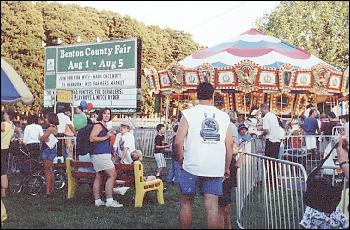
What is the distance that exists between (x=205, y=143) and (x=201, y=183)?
47 centimetres

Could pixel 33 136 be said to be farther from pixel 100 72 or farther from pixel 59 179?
pixel 100 72

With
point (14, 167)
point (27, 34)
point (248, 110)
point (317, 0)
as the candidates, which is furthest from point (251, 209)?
point (317, 0)

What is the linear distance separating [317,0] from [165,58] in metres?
17.0

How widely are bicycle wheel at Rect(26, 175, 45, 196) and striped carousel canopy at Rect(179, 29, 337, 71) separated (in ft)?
46.6

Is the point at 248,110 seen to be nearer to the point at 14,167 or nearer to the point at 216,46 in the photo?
the point at 216,46

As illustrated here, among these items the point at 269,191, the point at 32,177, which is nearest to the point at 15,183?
the point at 32,177

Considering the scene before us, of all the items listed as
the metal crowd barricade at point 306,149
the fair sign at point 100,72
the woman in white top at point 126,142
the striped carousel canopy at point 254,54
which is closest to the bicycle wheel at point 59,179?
the woman in white top at point 126,142

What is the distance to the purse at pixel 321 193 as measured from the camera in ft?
22.4

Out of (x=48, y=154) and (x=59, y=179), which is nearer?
(x=48, y=154)

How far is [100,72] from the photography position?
20.4 metres

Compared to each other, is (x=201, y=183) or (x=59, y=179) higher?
(x=201, y=183)

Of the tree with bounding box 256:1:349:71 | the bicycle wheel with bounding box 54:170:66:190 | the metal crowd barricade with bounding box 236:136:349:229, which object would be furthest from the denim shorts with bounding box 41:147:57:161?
the tree with bounding box 256:1:349:71

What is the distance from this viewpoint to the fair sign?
19.5m

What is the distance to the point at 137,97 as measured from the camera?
19.5 m
